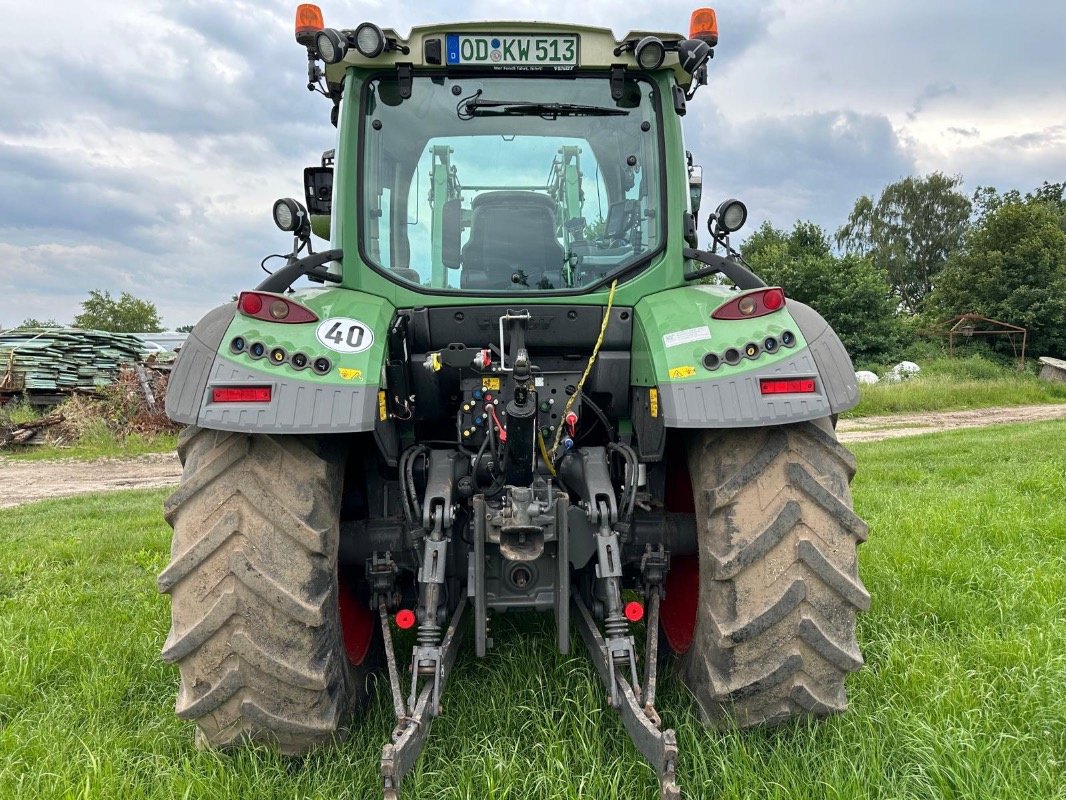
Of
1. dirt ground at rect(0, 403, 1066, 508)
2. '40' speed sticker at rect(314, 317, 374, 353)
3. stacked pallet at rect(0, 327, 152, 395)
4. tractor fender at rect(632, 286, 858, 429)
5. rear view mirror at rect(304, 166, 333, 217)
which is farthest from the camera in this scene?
stacked pallet at rect(0, 327, 152, 395)

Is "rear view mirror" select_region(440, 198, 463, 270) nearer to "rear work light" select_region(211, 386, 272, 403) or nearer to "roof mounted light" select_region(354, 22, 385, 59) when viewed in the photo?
"roof mounted light" select_region(354, 22, 385, 59)

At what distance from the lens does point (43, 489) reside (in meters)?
9.96

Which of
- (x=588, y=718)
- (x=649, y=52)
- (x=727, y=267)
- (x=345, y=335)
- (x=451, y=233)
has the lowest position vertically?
(x=588, y=718)

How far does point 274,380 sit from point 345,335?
11.3 inches

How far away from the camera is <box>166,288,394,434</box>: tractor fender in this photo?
2.18 m

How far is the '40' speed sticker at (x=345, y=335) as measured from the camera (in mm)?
2344

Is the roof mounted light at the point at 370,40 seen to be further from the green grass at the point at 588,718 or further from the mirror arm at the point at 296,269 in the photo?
the green grass at the point at 588,718

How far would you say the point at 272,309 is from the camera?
7.76 feet

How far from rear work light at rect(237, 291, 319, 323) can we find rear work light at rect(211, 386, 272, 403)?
27 centimetres

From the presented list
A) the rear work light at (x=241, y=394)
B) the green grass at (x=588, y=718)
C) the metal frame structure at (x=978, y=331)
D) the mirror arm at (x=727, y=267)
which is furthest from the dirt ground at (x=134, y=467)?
the metal frame structure at (x=978, y=331)

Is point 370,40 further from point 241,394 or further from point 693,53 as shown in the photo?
point 241,394

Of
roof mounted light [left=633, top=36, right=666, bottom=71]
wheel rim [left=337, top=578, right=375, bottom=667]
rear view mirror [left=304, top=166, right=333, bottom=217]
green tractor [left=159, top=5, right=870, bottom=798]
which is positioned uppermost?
roof mounted light [left=633, top=36, right=666, bottom=71]

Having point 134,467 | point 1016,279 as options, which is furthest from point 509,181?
point 1016,279

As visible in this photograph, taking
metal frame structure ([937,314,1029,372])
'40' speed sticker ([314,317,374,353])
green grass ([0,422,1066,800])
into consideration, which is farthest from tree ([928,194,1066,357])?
'40' speed sticker ([314,317,374,353])
